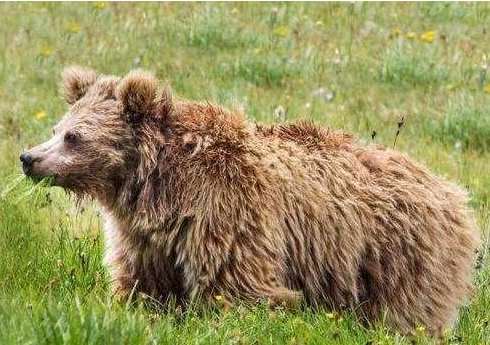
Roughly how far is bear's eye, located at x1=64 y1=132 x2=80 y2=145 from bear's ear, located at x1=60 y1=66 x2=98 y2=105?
33 cm

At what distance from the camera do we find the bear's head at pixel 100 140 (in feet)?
17.3

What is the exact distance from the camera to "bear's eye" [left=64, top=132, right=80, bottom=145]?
5.29m

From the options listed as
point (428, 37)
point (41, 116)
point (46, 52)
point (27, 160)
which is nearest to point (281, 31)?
point (428, 37)

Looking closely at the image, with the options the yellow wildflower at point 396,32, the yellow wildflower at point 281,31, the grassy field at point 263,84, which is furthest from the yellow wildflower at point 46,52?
Result: the yellow wildflower at point 396,32

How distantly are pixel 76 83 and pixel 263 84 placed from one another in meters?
5.11

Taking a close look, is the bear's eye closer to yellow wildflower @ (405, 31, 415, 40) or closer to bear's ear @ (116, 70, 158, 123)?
bear's ear @ (116, 70, 158, 123)

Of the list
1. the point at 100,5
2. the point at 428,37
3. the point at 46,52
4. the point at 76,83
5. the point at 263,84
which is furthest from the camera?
the point at 100,5

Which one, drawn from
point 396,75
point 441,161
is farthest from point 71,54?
point 441,161

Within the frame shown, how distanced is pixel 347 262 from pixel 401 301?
33 cm

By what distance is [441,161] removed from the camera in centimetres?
876

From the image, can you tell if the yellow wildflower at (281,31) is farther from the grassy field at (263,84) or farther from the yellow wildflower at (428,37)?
the yellow wildflower at (428,37)

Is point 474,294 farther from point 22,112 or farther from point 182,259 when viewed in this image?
point 22,112

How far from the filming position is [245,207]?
5.26 meters

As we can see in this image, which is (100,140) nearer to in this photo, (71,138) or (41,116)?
(71,138)
